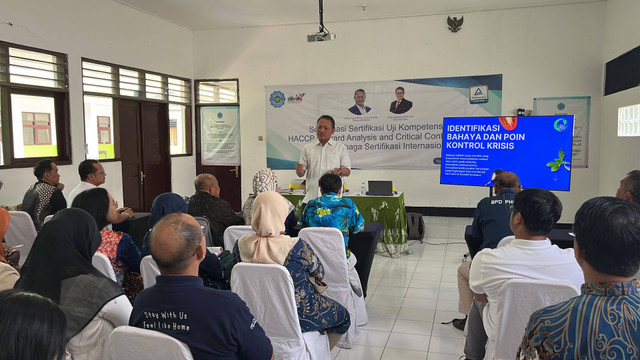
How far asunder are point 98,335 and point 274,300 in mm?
738

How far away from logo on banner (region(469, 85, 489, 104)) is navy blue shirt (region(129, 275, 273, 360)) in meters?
6.34

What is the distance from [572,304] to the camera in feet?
3.40

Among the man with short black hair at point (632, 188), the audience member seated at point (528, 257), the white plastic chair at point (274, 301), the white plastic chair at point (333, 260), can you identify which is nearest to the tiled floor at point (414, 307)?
the white plastic chair at point (333, 260)

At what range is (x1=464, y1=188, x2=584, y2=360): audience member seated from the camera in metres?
1.98

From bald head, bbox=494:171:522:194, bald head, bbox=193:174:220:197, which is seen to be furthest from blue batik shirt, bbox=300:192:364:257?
bald head, bbox=494:171:522:194

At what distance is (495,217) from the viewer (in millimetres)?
3074

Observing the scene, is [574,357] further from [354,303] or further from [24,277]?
[354,303]

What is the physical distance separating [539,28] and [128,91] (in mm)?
6123

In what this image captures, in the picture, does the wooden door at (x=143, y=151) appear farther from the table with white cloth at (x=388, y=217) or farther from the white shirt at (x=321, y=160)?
the table with white cloth at (x=388, y=217)

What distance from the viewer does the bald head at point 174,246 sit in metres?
1.47

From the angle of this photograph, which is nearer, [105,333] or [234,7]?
[105,333]

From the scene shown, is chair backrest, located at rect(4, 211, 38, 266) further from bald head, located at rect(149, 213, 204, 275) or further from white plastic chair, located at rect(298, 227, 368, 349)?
bald head, located at rect(149, 213, 204, 275)

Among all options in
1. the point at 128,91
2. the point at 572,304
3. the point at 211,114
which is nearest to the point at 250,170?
the point at 211,114

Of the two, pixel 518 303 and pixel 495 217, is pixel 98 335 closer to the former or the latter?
pixel 518 303
